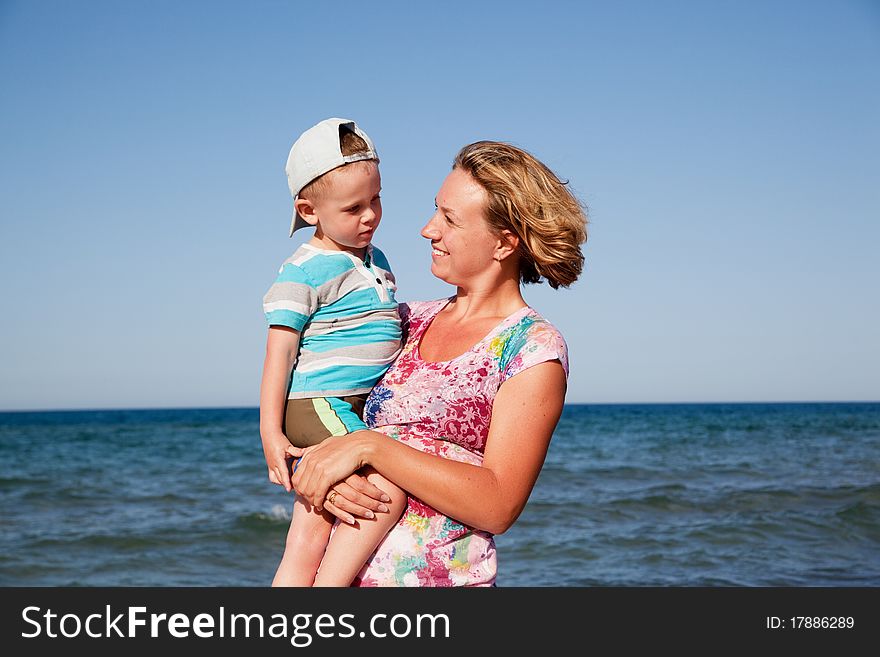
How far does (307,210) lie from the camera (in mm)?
2730

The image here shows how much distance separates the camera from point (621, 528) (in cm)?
1230

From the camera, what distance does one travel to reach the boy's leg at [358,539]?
94.4 inches

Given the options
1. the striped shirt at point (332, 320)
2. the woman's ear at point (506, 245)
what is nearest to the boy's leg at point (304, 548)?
the striped shirt at point (332, 320)

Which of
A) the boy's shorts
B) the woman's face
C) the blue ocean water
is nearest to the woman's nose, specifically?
the woman's face

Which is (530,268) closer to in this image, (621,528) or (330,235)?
(330,235)

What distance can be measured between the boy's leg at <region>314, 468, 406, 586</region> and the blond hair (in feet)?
2.69

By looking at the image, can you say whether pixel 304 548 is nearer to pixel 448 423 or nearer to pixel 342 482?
pixel 342 482

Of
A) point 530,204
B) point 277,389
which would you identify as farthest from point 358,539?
point 530,204

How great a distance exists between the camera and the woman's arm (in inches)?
91.4

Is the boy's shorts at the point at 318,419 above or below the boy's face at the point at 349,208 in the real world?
below

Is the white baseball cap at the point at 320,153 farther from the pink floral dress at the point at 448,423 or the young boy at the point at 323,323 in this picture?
the pink floral dress at the point at 448,423

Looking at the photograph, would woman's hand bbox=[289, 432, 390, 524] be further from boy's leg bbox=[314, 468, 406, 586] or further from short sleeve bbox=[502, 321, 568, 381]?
short sleeve bbox=[502, 321, 568, 381]
